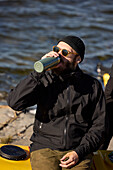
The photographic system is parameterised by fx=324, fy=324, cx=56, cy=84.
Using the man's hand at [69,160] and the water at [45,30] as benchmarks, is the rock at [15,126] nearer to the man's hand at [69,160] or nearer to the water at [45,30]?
the water at [45,30]

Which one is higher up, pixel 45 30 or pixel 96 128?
pixel 96 128

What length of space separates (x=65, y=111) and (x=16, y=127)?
8.21ft

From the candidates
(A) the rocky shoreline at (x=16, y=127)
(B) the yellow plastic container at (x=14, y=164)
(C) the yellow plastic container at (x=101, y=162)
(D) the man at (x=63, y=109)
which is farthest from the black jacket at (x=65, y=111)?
(A) the rocky shoreline at (x=16, y=127)

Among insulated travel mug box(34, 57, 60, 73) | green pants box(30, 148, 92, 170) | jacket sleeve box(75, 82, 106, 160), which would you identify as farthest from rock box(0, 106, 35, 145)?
insulated travel mug box(34, 57, 60, 73)

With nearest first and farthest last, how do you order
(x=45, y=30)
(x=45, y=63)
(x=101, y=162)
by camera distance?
(x=45, y=63)
(x=101, y=162)
(x=45, y=30)

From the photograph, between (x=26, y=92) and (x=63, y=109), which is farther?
(x=63, y=109)

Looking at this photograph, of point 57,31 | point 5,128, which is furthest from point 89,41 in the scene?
point 5,128

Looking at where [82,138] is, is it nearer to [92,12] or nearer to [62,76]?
[62,76]

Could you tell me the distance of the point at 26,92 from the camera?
3.11 m

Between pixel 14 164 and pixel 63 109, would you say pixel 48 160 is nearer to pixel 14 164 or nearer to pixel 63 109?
pixel 14 164

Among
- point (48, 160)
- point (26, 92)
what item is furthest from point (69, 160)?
point (26, 92)

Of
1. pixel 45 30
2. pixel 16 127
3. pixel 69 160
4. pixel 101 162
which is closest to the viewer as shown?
pixel 69 160

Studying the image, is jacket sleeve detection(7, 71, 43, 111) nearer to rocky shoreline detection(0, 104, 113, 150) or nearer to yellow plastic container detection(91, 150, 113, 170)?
yellow plastic container detection(91, 150, 113, 170)

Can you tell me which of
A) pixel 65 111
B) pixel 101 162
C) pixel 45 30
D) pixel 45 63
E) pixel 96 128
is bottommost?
pixel 101 162
